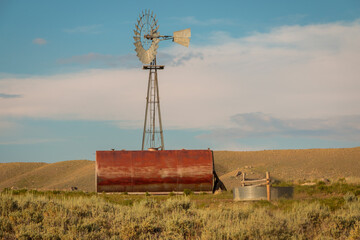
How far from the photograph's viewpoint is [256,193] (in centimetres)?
2631

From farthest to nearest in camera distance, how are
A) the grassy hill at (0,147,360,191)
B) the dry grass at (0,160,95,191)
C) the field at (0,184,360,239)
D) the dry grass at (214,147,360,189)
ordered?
the dry grass at (0,160,95,191)
the grassy hill at (0,147,360,191)
the dry grass at (214,147,360,189)
the field at (0,184,360,239)

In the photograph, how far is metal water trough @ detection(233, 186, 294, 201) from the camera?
2622 cm

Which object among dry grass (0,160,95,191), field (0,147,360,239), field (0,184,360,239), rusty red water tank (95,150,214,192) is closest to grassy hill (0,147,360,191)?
dry grass (0,160,95,191)

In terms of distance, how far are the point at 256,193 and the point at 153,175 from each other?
8.97 metres

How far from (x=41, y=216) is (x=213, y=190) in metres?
16.5

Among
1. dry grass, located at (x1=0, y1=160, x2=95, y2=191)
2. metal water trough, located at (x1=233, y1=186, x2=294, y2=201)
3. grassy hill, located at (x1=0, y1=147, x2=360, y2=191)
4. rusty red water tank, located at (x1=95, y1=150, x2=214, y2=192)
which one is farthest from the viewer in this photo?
dry grass, located at (x1=0, y1=160, x2=95, y2=191)

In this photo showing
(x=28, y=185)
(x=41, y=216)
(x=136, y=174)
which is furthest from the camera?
(x=28, y=185)

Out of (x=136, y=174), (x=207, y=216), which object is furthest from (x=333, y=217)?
(x=136, y=174)

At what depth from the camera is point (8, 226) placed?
57.7ft

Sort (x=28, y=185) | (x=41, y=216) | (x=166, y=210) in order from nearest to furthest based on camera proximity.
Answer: (x=41, y=216), (x=166, y=210), (x=28, y=185)

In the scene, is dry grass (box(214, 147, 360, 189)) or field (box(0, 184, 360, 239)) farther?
dry grass (box(214, 147, 360, 189))

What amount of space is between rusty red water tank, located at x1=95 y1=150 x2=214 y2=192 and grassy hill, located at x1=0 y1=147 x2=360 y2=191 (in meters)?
17.1

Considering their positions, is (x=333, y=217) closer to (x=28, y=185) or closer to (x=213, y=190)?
(x=213, y=190)

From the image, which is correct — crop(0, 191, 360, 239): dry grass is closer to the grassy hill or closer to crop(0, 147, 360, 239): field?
crop(0, 147, 360, 239): field
